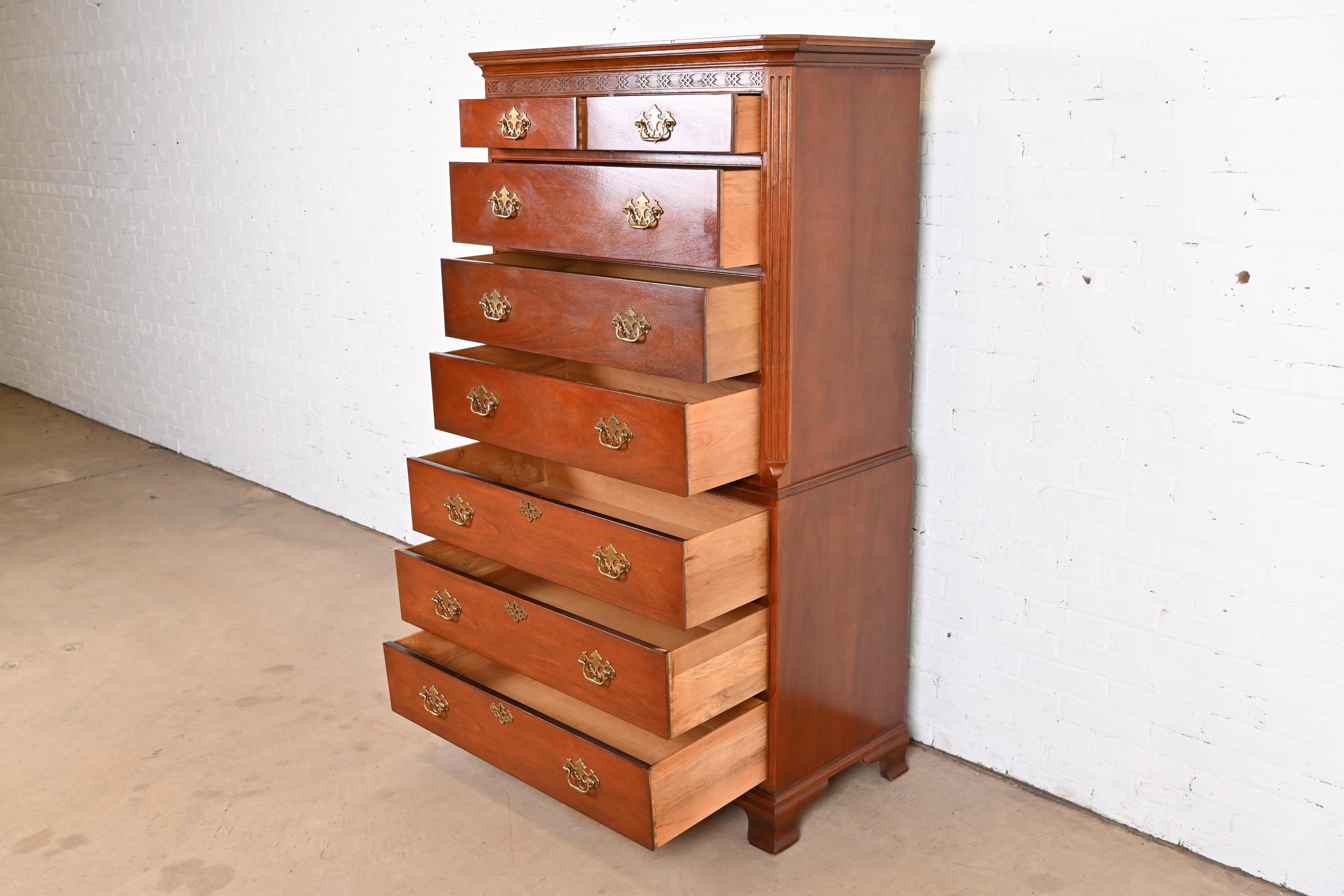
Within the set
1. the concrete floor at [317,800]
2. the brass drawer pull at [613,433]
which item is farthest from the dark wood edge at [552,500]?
the concrete floor at [317,800]

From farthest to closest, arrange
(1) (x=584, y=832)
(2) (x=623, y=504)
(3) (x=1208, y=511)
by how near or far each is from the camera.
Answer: (2) (x=623, y=504) < (1) (x=584, y=832) < (3) (x=1208, y=511)

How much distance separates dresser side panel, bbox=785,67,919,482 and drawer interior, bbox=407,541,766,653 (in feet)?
1.45

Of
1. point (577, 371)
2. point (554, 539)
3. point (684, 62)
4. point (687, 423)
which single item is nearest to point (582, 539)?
point (554, 539)

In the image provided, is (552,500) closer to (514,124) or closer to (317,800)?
(514,124)

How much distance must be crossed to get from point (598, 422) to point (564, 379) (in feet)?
1.31

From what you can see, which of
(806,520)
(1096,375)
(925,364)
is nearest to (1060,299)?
(1096,375)

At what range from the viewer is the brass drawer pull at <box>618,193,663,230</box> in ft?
6.65

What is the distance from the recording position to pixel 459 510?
97.7 inches

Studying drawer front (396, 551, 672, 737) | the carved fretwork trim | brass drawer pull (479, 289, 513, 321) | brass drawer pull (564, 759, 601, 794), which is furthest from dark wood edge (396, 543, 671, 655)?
the carved fretwork trim

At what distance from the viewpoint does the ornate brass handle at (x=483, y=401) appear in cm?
240

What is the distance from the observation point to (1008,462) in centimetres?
243

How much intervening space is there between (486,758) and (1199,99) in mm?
1866

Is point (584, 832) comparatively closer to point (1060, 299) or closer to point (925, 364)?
point (925, 364)

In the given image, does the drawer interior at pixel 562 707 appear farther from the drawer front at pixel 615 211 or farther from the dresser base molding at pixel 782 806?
the drawer front at pixel 615 211
